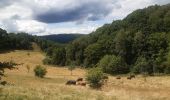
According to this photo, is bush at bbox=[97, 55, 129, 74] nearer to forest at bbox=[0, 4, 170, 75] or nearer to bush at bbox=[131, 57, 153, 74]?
forest at bbox=[0, 4, 170, 75]

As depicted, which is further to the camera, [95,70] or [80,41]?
[80,41]

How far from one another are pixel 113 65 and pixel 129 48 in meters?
20.9

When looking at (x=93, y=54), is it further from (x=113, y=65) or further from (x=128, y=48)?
(x=113, y=65)

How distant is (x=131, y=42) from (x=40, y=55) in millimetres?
47500

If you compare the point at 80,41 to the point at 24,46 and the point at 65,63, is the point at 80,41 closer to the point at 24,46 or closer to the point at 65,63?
the point at 65,63

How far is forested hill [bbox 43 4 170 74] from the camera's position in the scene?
407 ft

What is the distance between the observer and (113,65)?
12162 cm

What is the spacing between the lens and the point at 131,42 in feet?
464

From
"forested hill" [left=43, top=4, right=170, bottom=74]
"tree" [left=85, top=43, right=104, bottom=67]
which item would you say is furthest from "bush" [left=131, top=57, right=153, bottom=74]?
"tree" [left=85, top=43, right=104, bottom=67]

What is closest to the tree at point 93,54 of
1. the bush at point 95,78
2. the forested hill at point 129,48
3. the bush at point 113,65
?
the forested hill at point 129,48

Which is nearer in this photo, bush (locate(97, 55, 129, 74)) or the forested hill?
bush (locate(97, 55, 129, 74))

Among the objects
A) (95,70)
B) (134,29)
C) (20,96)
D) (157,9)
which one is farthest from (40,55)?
(20,96)

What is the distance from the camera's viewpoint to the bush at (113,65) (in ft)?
399

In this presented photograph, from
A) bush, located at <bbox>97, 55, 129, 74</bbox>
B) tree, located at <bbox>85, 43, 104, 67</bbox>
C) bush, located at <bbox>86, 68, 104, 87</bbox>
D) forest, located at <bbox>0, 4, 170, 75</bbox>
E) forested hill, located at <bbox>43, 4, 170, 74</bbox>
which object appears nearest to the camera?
bush, located at <bbox>86, 68, 104, 87</bbox>
